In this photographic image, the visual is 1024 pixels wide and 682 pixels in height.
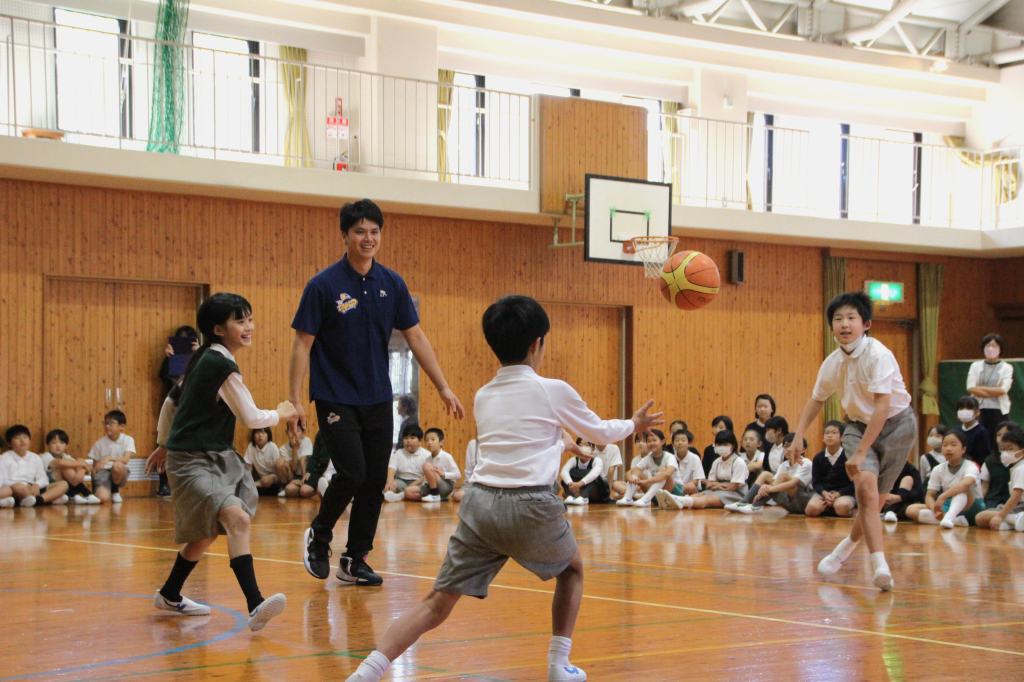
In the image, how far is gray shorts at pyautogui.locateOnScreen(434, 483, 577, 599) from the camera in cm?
319

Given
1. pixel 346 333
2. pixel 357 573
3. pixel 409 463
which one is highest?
pixel 346 333

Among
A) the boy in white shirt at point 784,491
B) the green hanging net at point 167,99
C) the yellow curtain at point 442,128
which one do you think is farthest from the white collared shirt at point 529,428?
the yellow curtain at point 442,128

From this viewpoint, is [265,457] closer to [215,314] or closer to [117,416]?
[117,416]

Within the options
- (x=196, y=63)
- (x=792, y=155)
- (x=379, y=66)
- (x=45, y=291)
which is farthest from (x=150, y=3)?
(x=792, y=155)

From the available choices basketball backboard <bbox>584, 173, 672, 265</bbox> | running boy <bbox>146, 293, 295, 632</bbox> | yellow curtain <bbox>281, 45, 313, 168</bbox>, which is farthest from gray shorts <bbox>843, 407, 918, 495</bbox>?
yellow curtain <bbox>281, 45, 313, 168</bbox>

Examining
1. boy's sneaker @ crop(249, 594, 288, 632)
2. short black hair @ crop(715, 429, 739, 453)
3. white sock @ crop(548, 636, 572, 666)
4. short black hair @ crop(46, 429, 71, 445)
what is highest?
white sock @ crop(548, 636, 572, 666)

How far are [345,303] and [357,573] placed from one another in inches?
53.1

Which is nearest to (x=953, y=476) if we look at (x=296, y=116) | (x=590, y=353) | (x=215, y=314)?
(x=590, y=353)

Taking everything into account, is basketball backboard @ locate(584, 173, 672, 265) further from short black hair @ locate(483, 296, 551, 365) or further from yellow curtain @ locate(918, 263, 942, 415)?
short black hair @ locate(483, 296, 551, 365)

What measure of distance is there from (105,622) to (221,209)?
30.1ft

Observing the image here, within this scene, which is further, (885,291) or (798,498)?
(885,291)

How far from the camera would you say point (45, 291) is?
1200 cm

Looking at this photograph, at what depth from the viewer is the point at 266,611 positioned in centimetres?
398

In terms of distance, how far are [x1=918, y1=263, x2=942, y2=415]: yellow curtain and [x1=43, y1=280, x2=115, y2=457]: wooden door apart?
12.3m
